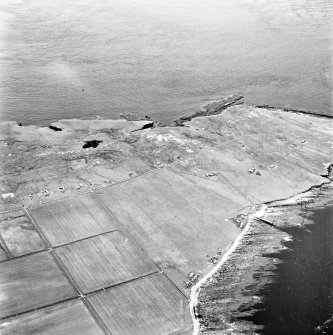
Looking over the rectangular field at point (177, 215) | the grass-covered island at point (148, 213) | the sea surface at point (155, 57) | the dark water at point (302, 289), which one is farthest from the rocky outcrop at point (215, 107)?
the dark water at point (302, 289)

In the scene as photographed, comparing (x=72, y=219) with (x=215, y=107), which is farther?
(x=215, y=107)

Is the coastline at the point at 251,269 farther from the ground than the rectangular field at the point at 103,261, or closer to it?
farther from the ground

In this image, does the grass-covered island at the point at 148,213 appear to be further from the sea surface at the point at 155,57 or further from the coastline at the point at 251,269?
the sea surface at the point at 155,57

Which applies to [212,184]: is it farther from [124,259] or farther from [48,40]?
[48,40]

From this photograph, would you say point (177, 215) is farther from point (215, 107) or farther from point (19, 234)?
point (215, 107)

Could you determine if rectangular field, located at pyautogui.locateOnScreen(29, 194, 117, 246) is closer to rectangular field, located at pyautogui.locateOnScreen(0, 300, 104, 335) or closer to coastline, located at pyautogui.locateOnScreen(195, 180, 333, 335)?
rectangular field, located at pyautogui.locateOnScreen(0, 300, 104, 335)

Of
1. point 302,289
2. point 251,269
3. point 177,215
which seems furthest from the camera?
point 177,215

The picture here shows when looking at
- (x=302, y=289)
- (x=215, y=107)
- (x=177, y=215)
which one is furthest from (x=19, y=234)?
(x=215, y=107)
